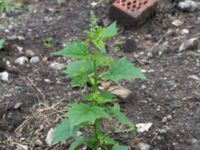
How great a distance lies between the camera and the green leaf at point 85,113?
2.03 meters

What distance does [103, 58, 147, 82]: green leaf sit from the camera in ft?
6.94

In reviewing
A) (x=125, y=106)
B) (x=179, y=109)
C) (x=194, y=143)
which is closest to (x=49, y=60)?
(x=125, y=106)

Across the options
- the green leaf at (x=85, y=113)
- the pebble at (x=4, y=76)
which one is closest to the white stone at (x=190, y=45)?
the pebble at (x=4, y=76)

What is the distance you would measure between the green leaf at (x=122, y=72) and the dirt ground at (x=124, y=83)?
1.77 feet

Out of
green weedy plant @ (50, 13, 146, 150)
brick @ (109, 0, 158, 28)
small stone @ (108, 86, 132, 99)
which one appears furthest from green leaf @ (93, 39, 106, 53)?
brick @ (109, 0, 158, 28)

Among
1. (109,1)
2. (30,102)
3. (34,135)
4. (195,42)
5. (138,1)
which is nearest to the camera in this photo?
(34,135)

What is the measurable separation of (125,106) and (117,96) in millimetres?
65

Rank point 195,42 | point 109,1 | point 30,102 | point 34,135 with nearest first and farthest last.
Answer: point 34,135 < point 30,102 < point 195,42 < point 109,1

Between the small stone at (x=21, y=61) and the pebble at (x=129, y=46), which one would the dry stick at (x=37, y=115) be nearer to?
the small stone at (x=21, y=61)

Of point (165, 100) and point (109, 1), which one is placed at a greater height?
point (109, 1)

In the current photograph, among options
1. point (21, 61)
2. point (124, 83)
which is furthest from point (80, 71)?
point (21, 61)

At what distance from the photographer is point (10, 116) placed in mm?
2791

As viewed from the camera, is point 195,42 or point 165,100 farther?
point 195,42

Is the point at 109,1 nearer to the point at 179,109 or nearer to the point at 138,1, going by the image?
the point at 138,1
